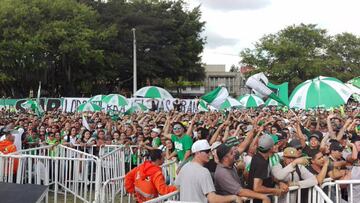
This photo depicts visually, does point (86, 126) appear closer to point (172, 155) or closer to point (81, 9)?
point (172, 155)

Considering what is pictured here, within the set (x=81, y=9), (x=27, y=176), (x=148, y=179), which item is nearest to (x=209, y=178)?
(x=148, y=179)

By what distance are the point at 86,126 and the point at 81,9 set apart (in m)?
27.6

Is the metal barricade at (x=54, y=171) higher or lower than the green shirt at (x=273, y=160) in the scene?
lower

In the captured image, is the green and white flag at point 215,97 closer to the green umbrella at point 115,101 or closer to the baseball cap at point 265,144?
the green umbrella at point 115,101

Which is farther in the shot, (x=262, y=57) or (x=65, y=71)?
(x=262, y=57)

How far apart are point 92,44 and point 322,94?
3101 centimetres

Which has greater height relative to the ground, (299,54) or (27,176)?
(299,54)

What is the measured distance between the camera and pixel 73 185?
9.43 metres

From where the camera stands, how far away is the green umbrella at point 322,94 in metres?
12.1

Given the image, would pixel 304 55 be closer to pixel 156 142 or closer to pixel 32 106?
pixel 32 106

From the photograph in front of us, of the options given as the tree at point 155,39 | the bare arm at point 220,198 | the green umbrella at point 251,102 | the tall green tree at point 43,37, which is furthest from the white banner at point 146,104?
the bare arm at point 220,198

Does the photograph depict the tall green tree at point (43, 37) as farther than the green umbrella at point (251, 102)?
Yes

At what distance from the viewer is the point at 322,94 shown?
1222 centimetres

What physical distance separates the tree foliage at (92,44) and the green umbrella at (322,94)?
27133 millimetres
